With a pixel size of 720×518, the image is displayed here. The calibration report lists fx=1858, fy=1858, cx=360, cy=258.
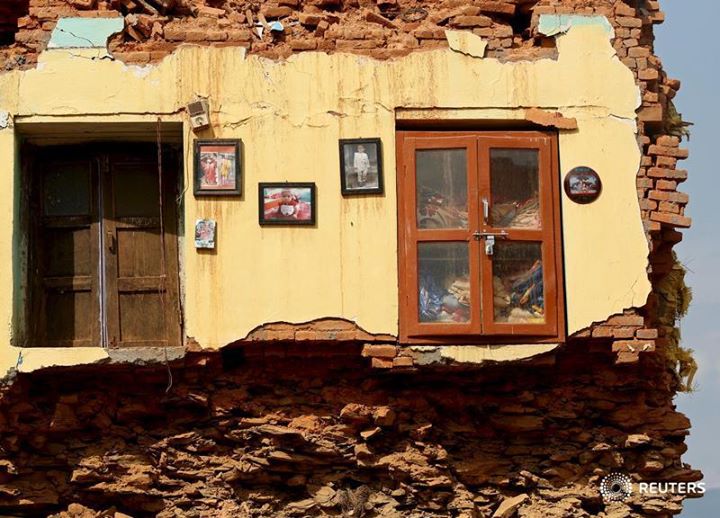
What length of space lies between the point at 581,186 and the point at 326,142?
6.25 feet

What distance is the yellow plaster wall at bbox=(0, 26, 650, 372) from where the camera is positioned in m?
13.5

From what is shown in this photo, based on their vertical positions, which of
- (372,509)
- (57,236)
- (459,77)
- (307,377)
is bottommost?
(372,509)

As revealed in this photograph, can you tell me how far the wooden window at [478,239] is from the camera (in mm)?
13406

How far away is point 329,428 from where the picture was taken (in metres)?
13.6

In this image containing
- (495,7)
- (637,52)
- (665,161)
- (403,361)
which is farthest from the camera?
(495,7)

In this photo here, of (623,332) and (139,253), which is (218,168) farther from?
(623,332)

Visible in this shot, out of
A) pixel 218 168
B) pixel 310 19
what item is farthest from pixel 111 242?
pixel 310 19

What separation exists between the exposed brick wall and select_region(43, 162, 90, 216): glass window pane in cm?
134

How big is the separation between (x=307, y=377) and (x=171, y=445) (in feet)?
3.67

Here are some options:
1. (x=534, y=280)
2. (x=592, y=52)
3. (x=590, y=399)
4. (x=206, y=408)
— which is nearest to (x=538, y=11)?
(x=592, y=52)

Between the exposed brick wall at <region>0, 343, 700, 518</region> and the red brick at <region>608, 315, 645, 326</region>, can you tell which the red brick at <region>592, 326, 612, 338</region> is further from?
the exposed brick wall at <region>0, 343, 700, 518</region>

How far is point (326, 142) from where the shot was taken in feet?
44.9


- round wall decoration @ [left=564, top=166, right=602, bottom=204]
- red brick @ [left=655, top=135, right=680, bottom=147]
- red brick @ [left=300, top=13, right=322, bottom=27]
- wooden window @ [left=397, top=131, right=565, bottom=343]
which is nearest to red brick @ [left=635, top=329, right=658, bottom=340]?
wooden window @ [left=397, top=131, right=565, bottom=343]

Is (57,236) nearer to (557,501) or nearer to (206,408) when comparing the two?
(206,408)
